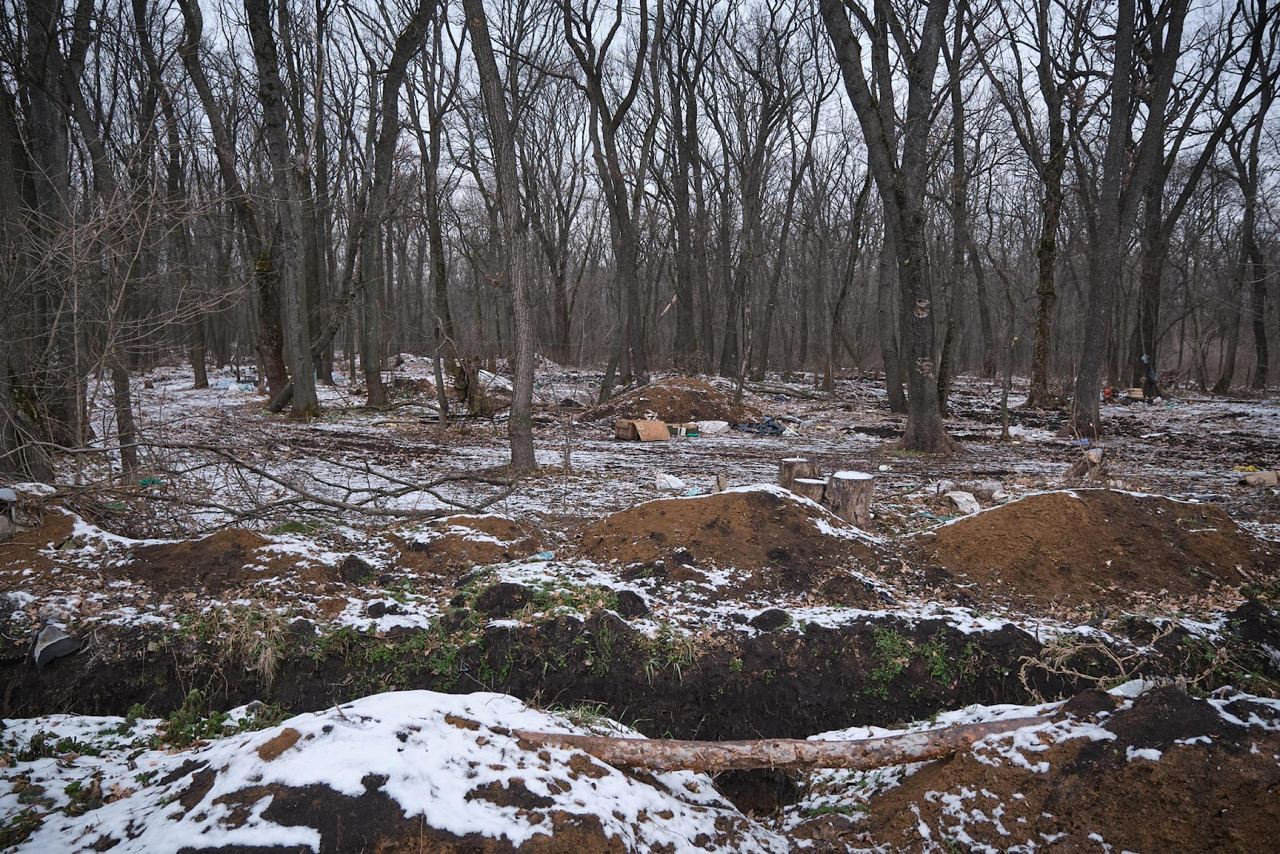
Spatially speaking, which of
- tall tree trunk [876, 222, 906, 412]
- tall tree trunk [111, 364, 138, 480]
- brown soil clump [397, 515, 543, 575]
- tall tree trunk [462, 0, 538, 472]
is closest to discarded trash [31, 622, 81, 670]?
tall tree trunk [111, 364, 138, 480]

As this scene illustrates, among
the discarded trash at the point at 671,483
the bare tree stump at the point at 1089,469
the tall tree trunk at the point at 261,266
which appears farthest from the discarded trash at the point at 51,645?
the tall tree trunk at the point at 261,266

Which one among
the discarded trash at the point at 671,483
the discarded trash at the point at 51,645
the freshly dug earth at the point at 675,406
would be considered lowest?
the discarded trash at the point at 51,645

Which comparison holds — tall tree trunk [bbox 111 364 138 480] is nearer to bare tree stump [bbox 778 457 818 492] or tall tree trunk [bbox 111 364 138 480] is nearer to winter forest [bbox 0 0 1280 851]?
winter forest [bbox 0 0 1280 851]

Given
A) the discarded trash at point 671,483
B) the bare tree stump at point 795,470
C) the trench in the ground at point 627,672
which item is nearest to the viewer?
the trench in the ground at point 627,672

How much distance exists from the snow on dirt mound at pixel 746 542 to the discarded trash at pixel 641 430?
6207 millimetres

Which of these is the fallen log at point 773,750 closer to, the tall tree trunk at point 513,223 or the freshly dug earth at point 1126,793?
the freshly dug earth at point 1126,793

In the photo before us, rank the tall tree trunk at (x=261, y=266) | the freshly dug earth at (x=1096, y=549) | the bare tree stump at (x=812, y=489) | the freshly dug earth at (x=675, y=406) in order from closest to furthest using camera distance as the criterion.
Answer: the freshly dug earth at (x=1096, y=549) < the bare tree stump at (x=812, y=489) < the tall tree trunk at (x=261, y=266) < the freshly dug earth at (x=675, y=406)

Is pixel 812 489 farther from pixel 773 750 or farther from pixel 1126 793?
pixel 1126 793

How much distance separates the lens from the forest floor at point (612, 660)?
222 centimetres

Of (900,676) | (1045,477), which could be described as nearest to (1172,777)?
(900,676)

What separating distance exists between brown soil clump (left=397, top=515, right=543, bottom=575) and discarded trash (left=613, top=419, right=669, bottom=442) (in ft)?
20.1

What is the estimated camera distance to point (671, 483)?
7.73 m

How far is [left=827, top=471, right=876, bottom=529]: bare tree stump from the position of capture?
6031mm

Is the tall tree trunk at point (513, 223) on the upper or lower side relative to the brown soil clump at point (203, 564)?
upper
